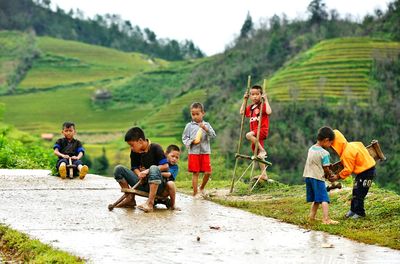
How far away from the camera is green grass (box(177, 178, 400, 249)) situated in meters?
7.27

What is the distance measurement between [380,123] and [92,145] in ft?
117

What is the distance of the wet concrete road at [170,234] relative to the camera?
593 centimetres

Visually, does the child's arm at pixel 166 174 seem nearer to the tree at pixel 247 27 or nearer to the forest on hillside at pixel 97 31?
the tree at pixel 247 27

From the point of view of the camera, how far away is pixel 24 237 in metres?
6.55

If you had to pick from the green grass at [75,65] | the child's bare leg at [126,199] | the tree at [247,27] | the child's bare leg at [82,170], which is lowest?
the child's bare leg at [82,170]

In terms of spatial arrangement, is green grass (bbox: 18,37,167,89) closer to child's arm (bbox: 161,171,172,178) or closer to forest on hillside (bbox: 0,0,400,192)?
forest on hillside (bbox: 0,0,400,192)

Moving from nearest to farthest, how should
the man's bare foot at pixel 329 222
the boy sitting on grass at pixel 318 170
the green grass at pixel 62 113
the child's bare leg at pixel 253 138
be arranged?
the man's bare foot at pixel 329 222
the boy sitting on grass at pixel 318 170
the child's bare leg at pixel 253 138
the green grass at pixel 62 113

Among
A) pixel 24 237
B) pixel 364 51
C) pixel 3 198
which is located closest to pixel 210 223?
pixel 24 237

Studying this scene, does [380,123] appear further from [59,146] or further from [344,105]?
[59,146]

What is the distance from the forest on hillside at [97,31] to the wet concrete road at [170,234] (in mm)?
157260

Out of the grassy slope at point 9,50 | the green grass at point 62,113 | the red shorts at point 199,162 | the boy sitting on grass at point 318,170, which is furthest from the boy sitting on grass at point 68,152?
the grassy slope at point 9,50

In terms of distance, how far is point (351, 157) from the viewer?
832 cm

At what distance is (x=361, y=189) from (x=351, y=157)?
0.39 m

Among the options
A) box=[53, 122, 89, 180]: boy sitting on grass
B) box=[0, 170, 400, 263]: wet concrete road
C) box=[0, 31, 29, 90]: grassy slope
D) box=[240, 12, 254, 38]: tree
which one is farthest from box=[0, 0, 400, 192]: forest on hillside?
box=[0, 170, 400, 263]: wet concrete road
